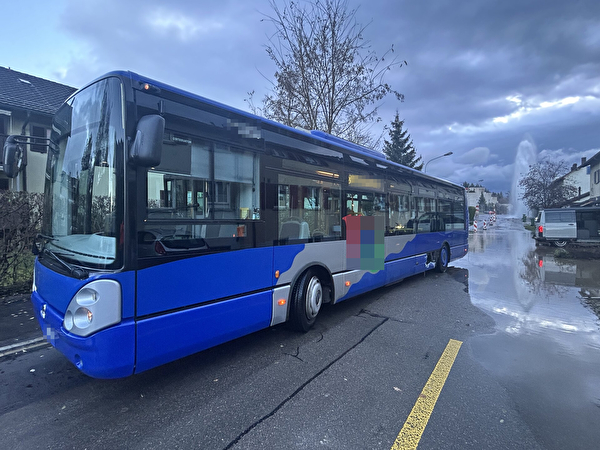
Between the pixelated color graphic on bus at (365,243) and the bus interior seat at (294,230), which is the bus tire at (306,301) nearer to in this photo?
the bus interior seat at (294,230)

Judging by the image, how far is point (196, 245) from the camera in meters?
3.34

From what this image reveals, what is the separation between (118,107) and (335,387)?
3.35 metres

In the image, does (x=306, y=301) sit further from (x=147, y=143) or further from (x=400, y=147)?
(x=400, y=147)

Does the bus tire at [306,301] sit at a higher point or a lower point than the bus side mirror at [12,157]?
lower

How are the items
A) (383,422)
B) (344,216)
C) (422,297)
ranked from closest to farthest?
1. (383,422)
2. (344,216)
3. (422,297)

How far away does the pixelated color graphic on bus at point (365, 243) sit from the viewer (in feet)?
19.2

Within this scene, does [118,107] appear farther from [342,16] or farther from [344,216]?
[342,16]

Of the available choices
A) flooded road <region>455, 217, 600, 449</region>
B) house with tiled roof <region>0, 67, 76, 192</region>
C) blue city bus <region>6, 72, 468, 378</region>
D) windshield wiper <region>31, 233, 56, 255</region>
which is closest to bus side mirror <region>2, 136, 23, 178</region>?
blue city bus <region>6, 72, 468, 378</region>

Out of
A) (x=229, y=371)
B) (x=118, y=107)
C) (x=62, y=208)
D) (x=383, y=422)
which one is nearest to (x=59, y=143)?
(x=62, y=208)

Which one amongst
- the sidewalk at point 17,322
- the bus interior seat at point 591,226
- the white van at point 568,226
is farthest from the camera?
the bus interior seat at point 591,226

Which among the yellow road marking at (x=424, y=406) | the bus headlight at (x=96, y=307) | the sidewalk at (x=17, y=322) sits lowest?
the yellow road marking at (x=424, y=406)

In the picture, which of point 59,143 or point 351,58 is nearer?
point 59,143

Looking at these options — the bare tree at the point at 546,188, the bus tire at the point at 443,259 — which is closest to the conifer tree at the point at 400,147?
the bare tree at the point at 546,188

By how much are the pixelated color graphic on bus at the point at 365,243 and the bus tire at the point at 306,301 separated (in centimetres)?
94
